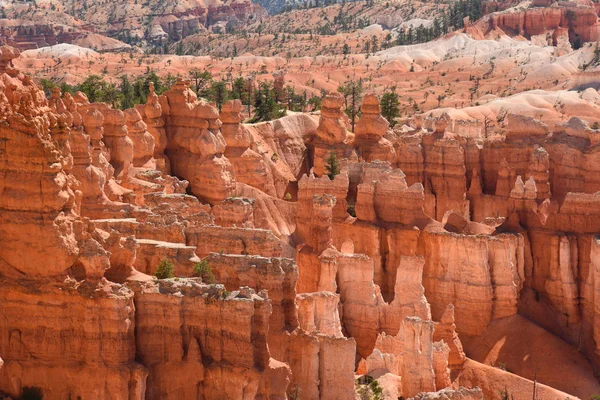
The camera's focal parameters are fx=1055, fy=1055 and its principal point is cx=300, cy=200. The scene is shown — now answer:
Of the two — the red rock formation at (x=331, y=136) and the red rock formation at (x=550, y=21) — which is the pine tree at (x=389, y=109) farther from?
the red rock formation at (x=550, y=21)

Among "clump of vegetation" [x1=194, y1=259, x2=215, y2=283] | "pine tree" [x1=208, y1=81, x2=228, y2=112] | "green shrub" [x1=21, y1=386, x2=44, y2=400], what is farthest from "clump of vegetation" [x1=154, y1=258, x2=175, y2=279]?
"pine tree" [x1=208, y1=81, x2=228, y2=112]

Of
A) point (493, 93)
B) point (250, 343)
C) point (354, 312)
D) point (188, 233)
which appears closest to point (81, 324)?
point (250, 343)

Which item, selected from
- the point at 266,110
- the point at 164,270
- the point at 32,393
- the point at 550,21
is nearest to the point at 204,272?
the point at 164,270

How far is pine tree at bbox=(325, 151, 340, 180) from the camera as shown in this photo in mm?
63088

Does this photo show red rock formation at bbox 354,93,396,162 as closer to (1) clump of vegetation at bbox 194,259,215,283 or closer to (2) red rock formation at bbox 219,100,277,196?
(2) red rock formation at bbox 219,100,277,196

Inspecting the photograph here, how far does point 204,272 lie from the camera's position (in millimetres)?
32156

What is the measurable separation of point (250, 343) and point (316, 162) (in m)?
40.5

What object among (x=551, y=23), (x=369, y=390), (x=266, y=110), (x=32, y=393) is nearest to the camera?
(x=32, y=393)

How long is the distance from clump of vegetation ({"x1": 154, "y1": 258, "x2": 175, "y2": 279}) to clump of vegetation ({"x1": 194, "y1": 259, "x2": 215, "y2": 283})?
82 cm

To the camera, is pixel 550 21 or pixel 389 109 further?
pixel 550 21

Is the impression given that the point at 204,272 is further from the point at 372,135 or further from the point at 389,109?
the point at 389,109

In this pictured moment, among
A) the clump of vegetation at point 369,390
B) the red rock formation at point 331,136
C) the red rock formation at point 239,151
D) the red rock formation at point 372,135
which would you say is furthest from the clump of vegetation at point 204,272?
the red rock formation at point 331,136

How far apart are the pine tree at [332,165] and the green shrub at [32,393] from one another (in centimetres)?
3580

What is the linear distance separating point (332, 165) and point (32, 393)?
1490 inches
